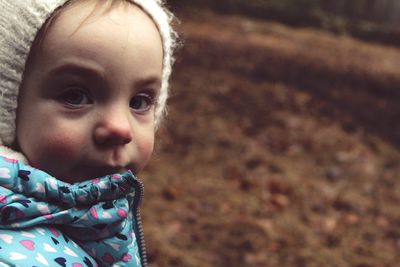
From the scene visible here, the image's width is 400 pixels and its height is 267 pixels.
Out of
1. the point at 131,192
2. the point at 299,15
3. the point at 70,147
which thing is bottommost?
the point at 299,15

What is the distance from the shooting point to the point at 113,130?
1290 millimetres

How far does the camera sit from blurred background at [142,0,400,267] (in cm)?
404

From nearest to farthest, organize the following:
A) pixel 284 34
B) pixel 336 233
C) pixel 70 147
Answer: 1. pixel 70 147
2. pixel 336 233
3. pixel 284 34

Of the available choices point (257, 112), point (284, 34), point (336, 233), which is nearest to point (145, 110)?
point (336, 233)

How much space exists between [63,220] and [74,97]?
0.83 feet

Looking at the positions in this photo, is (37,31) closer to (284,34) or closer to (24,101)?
(24,101)

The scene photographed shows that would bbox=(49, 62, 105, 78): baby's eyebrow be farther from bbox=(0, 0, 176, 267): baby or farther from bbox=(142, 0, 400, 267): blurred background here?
bbox=(142, 0, 400, 267): blurred background

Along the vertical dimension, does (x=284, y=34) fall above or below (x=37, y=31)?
below

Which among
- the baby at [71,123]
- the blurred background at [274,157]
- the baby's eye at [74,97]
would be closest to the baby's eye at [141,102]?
the baby at [71,123]

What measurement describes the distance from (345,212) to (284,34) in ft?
15.1

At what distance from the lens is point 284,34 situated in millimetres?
8734

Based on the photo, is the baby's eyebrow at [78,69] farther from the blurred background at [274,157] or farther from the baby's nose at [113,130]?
the blurred background at [274,157]

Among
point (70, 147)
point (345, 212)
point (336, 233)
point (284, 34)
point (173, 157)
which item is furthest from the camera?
point (284, 34)

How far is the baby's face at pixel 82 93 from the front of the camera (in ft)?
4.22
